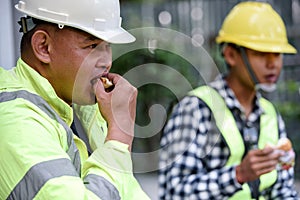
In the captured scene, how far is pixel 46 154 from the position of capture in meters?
1.81

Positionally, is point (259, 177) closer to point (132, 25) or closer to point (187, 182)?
point (187, 182)

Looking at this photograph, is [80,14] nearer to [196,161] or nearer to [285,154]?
[196,161]

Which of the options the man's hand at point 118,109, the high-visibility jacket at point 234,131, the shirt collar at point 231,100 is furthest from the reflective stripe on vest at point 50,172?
the shirt collar at point 231,100

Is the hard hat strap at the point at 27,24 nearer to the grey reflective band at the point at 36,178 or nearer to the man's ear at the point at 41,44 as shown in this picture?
the man's ear at the point at 41,44

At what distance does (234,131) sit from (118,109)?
131 cm

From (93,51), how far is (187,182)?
4.26 feet

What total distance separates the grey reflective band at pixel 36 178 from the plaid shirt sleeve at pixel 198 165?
145cm

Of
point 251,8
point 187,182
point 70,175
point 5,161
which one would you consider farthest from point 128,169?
point 251,8

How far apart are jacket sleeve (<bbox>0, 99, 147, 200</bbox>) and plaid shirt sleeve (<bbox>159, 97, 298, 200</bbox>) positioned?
51.4 inches

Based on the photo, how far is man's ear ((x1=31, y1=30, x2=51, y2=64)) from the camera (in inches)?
80.7

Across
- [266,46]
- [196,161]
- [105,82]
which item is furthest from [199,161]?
[105,82]

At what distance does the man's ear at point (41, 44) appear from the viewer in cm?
205

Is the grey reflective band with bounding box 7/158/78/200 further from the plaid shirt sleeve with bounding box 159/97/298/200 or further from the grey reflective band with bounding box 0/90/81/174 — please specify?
the plaid shirt sleeve with bounding box 159/97/298/200

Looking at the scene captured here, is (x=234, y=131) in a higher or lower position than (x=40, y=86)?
lower
